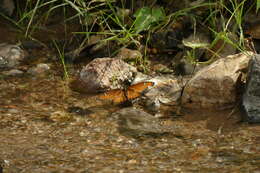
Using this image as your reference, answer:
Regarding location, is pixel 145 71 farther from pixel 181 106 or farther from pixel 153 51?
pixel 181 106

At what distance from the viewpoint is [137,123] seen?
243 cm

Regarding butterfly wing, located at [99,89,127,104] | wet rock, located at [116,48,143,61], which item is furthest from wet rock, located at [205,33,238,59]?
butterfly wing, located at [99,89,127,104]

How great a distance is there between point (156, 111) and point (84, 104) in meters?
0.39

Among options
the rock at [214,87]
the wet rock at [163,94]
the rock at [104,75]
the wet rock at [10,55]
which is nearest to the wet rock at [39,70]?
the wet rock at [10,55]

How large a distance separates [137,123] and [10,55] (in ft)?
3.96

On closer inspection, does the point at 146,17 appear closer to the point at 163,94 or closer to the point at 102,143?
the point at 163,94

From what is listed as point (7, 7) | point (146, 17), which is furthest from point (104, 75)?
point (7, 7)

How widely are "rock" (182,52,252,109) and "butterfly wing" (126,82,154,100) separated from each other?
26 centimetres

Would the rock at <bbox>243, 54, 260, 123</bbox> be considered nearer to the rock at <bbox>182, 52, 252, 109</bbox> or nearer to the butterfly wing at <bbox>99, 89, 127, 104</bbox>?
the rock at <bbox>182, 52, 252, 109</bbox>

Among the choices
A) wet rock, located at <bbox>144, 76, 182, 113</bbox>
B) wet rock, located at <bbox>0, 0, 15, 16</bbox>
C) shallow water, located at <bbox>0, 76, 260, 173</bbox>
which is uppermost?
wet rock, located at <bbox>0, 0, 15, 16</bbox>

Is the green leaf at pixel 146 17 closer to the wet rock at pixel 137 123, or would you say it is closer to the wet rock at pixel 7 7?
the wet rock at pixel 137 123

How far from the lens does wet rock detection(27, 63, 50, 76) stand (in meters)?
3.07

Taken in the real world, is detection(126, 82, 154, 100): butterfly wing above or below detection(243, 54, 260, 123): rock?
below

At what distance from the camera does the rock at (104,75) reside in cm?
285
